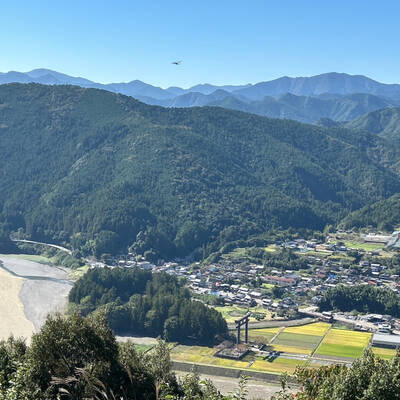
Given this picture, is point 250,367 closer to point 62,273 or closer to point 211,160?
point 62,273

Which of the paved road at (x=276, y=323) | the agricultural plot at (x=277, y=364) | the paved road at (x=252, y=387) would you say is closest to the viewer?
the paved road at (x=252, y=387)

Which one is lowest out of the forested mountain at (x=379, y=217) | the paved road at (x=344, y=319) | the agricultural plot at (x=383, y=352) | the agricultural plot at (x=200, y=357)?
the agricultural plot at (x=200, y=357)

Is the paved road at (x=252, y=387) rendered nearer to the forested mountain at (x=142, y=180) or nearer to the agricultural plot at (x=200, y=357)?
the agricultural plot at (x=200, y=357)

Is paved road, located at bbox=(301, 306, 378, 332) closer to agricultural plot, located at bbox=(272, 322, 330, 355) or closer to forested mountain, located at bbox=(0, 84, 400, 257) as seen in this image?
agricultural plot, located at bbox=(272, 322, 330, 355)

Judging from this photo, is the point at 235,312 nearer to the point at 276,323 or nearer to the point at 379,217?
the point at 276,323

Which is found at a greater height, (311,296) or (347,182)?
(347,182)

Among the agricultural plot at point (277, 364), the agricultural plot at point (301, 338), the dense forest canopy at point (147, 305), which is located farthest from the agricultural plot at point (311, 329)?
the agricultural plot at point (277, 364)

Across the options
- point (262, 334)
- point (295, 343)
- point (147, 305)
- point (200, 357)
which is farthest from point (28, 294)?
point (295, 343)

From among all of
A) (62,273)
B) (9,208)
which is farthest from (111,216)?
(9,208)
